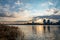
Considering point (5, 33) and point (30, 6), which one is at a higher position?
point (30, 6)

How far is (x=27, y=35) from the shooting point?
3352 mm

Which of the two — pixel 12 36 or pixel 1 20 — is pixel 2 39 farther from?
pixel 1 20

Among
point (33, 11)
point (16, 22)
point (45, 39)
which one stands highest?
point (33, 11)

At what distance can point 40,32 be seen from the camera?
338 cm

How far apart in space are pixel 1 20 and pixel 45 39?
1.15m

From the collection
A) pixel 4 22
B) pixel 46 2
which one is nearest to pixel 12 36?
pixel 4 22

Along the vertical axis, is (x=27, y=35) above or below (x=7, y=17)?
below

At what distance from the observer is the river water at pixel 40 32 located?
11.0ft

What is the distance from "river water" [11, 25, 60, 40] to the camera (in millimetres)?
3340

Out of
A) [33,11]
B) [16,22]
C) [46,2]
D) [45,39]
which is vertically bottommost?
→ [45,39]

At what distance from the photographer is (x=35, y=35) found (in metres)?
3.36

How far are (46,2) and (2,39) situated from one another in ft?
4.47

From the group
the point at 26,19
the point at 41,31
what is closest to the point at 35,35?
the point at 41,31

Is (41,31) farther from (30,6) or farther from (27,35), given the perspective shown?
(30,6)
